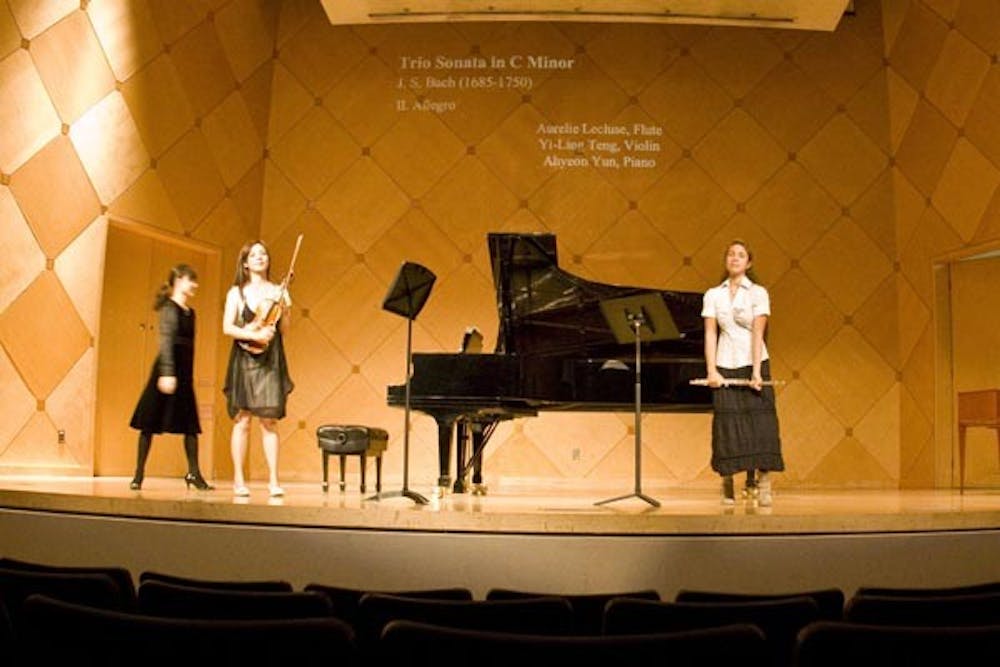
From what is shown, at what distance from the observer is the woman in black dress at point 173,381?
5.47 m

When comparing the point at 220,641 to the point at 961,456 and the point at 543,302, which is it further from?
the point at 961,456

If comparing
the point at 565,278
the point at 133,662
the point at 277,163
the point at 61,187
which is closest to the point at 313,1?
the point at 277,163

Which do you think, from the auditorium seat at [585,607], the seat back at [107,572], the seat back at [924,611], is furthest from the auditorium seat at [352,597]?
the seat back at [924,611]

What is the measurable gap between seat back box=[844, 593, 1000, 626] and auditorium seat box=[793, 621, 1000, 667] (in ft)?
1.68

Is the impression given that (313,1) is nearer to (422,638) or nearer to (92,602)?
(92,602)

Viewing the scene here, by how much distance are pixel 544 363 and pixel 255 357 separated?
1504 mm

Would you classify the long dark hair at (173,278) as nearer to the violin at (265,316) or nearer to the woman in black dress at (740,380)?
the violin at (265,316)

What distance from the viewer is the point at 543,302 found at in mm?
5934

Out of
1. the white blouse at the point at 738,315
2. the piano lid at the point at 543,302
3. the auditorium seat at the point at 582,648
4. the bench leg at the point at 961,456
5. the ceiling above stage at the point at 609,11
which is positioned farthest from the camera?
the ceiling above stage at the point at 609,11

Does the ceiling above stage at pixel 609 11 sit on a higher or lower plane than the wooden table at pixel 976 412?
higher

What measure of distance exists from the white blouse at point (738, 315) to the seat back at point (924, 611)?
3293 millimetres

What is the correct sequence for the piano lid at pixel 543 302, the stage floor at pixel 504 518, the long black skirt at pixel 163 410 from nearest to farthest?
the stage floor at pixel 504 518
the long black skirt at pixel 163 410
the piano lid at pixel 543 302

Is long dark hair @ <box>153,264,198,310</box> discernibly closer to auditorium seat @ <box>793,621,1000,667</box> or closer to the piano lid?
the piano lid

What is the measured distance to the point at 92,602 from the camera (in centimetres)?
203
